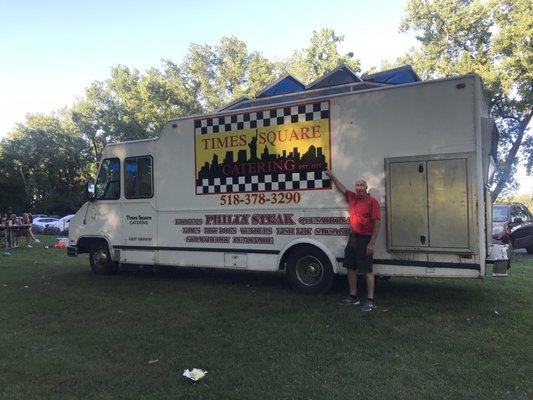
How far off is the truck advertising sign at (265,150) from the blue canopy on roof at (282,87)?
1183mm

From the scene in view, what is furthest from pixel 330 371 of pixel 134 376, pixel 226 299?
pixel 226 299

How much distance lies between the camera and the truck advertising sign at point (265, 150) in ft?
23.7

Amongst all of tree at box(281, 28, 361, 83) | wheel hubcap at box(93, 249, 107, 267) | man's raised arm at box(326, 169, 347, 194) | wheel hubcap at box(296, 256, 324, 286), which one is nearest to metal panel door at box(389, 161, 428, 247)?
man's raised arm at box(326, 169, 347, 194)

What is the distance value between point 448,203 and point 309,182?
206cm

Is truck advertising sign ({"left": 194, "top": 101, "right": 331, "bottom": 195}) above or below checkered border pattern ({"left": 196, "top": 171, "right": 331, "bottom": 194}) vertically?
above

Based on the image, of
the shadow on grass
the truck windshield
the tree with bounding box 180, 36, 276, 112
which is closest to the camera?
the shadow on grass

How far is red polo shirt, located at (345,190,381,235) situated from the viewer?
6.35 meters

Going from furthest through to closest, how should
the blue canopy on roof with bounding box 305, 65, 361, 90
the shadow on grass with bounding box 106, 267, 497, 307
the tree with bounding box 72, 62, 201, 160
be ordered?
1. the tree with bounding box 72, 62, 201, 160
2. the blue canopy on roof with bounding box 305, 65, 361, 90
3. the shadow on grass with bounding box 106, 267, 497, 307

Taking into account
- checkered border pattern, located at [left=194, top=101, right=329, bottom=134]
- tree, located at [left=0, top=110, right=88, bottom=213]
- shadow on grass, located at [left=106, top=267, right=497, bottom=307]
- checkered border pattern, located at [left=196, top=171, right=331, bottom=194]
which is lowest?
shadow on grass, located at [left=106, top=267, right=497, bottom=307]

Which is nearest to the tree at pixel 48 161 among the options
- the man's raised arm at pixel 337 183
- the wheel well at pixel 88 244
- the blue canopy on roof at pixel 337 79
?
the wheel well at pixel 88 244

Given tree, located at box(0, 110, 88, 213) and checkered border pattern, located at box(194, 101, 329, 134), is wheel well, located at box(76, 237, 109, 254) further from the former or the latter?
tree, located at box(0, 110, 88, 213)

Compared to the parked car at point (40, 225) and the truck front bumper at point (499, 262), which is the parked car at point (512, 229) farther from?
the parked car at point (40, 225)

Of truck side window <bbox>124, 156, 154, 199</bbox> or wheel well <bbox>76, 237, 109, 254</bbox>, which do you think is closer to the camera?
truck side window <bbox>124, 156, 154, 199</bbox>

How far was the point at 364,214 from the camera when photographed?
252 inches
